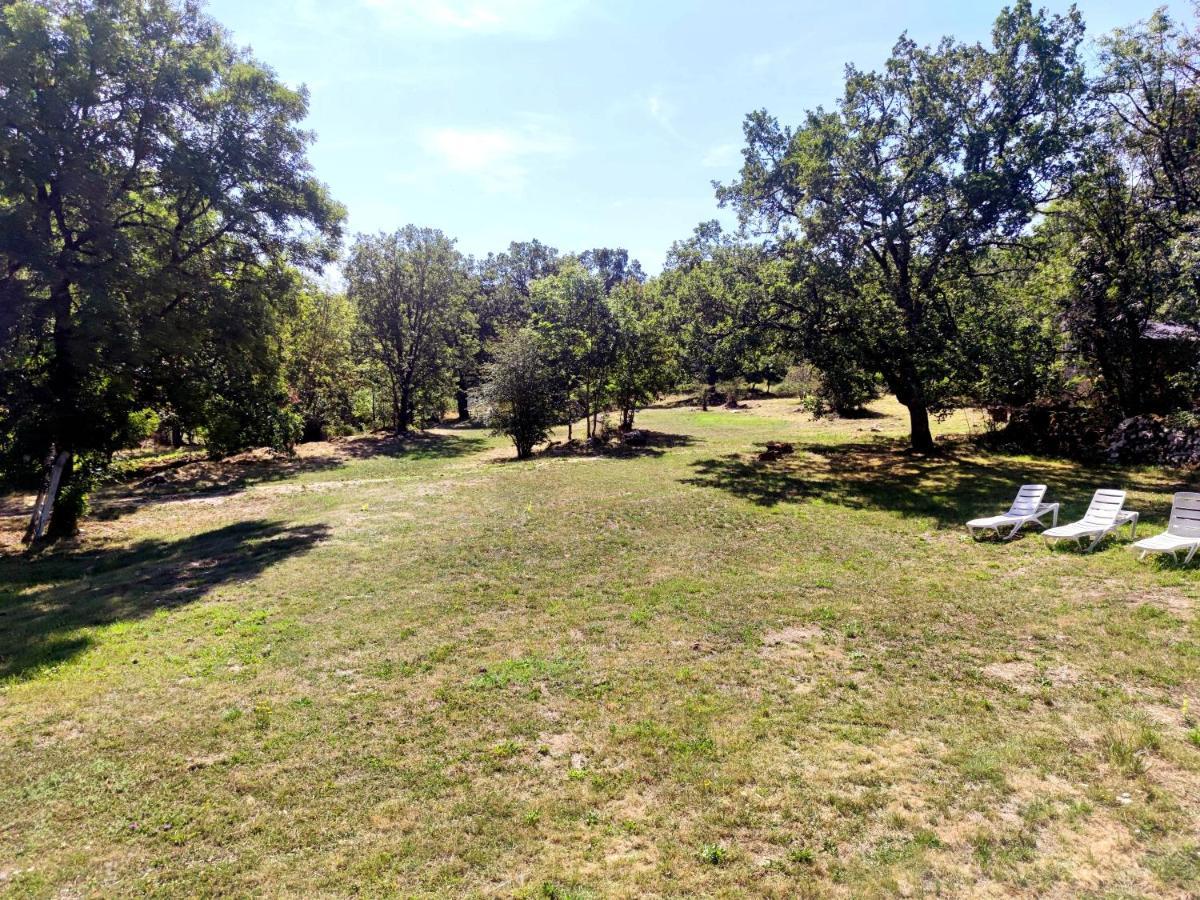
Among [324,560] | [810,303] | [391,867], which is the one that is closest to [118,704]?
[391,867]

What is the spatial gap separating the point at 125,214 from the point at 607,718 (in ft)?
52.1

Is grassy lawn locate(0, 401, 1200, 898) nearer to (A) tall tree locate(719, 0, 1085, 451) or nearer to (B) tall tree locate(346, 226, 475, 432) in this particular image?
(A) tall tree locate(719, 0, 1085, 451)

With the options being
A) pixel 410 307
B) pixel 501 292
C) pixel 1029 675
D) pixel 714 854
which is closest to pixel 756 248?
pixel 1029 675

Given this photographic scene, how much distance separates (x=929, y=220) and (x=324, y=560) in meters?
20.0

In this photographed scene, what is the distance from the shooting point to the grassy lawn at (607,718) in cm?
373

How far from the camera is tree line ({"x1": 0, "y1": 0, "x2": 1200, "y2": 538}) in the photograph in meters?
12.5

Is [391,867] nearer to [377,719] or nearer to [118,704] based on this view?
[377,719]

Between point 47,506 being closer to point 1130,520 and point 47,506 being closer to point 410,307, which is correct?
point 1130,520

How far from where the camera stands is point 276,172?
15.0 m

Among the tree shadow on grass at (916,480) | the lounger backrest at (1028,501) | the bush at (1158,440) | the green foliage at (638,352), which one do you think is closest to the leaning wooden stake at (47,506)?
the tree shadow on grass at (916,480)

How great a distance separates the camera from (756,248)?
21250mm

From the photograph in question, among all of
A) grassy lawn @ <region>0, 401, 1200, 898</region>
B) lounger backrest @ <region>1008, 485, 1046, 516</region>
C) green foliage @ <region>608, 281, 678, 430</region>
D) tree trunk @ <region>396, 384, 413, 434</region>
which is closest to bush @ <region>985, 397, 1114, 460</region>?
grassy lawn @ <region>0, 401, 1200, 898</region>

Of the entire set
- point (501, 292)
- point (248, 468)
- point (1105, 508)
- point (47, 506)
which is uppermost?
point (501, 292)

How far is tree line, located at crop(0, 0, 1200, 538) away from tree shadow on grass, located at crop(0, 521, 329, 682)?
10.5 ft
